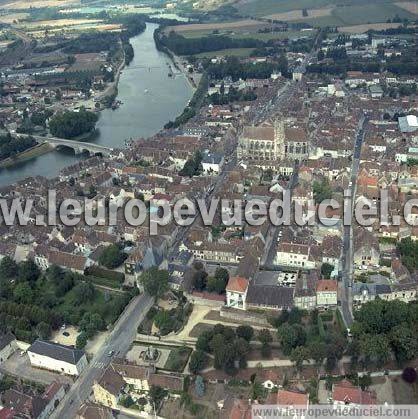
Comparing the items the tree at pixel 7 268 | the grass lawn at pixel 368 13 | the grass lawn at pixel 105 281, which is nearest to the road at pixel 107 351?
the grass lawn at pixel 105 281

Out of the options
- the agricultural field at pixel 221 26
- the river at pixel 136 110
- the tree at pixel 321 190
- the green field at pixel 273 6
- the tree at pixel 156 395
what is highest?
the green field at pixel 273 6

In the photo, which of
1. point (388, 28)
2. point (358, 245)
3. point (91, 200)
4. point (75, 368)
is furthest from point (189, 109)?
point (388, 28)

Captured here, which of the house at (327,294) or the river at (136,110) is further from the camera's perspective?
the river at (136,110)

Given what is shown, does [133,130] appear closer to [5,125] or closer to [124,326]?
[5,125]

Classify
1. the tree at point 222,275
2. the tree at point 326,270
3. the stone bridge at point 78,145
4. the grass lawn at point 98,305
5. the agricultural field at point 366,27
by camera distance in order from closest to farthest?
the grass lawn at point 98,305
the tree at point 222,275
the tree at point 326,270
the stone bridge at point 78,145
the agricultural field at point 366,27

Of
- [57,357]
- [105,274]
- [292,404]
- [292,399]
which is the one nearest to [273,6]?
[105,274]

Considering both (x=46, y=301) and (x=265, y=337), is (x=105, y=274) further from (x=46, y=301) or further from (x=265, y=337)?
(x=265, y=337)

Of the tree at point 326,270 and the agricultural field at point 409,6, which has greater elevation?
the agricultural field at point 409,6

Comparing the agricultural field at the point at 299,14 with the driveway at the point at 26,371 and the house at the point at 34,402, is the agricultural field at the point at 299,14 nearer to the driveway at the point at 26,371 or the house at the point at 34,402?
the driveway at the point at 26,371
